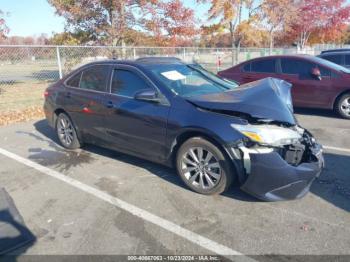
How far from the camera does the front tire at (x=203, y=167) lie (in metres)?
3.59

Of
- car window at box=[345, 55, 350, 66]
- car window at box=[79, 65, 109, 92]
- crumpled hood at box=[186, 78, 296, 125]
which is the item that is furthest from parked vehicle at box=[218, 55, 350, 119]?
car window at box=[79, 65, 109, 92]

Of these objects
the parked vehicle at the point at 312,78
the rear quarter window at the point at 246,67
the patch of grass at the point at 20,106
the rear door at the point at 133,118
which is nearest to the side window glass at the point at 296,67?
the parked vehicle at the point at 312,78

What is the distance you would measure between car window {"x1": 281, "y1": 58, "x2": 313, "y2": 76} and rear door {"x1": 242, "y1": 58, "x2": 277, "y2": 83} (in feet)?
0.86

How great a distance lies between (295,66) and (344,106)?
1.51 meters

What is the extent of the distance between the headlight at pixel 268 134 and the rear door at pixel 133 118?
3.46ft

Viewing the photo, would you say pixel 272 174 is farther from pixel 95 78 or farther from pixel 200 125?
pixel 95 78

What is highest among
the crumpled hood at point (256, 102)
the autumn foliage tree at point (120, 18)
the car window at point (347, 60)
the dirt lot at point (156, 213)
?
the autumn foliage tree at point (120, 18)

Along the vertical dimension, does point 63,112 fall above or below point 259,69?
below

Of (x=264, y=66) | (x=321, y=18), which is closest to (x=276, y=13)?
(x=321, y=18)

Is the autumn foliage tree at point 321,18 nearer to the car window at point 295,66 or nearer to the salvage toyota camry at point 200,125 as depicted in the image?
the car window at point 295,66

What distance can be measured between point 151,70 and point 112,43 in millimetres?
10581

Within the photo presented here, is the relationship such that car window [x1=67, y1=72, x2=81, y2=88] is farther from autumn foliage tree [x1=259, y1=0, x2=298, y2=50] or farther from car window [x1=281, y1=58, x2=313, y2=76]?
autumn foliage tree [x1=259, y1=0, x2=298, y2=50]

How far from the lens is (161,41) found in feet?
47.8

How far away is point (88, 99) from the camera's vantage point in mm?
5070
